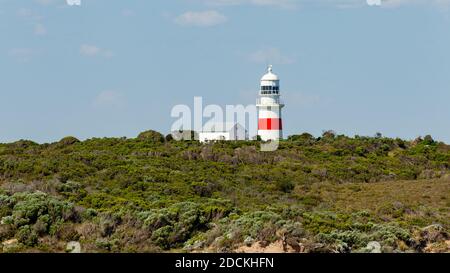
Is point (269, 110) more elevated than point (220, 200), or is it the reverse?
point (269, 110)

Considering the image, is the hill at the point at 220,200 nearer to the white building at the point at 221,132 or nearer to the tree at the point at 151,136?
the tree at the point at 151,136

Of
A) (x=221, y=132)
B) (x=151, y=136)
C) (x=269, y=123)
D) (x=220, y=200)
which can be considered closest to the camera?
(x=220, y=200)

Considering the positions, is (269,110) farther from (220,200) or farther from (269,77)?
(220,200)

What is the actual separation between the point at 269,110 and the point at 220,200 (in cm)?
3219

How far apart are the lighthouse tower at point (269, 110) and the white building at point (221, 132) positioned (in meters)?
1.65

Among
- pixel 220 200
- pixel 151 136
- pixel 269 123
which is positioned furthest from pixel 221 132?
pixel 220 200

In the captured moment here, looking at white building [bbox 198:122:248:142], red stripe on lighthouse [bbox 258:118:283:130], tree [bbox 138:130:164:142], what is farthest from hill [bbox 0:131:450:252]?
red stripe on lighthouse [bbox 258:118:283:130]

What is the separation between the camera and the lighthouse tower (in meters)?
56.8

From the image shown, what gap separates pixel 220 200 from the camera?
25000 mm

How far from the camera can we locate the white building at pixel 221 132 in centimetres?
5484

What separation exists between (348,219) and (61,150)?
23.8 metres

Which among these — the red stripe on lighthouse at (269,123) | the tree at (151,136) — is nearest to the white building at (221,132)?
the red stripe on lighthouse at (269,123)
